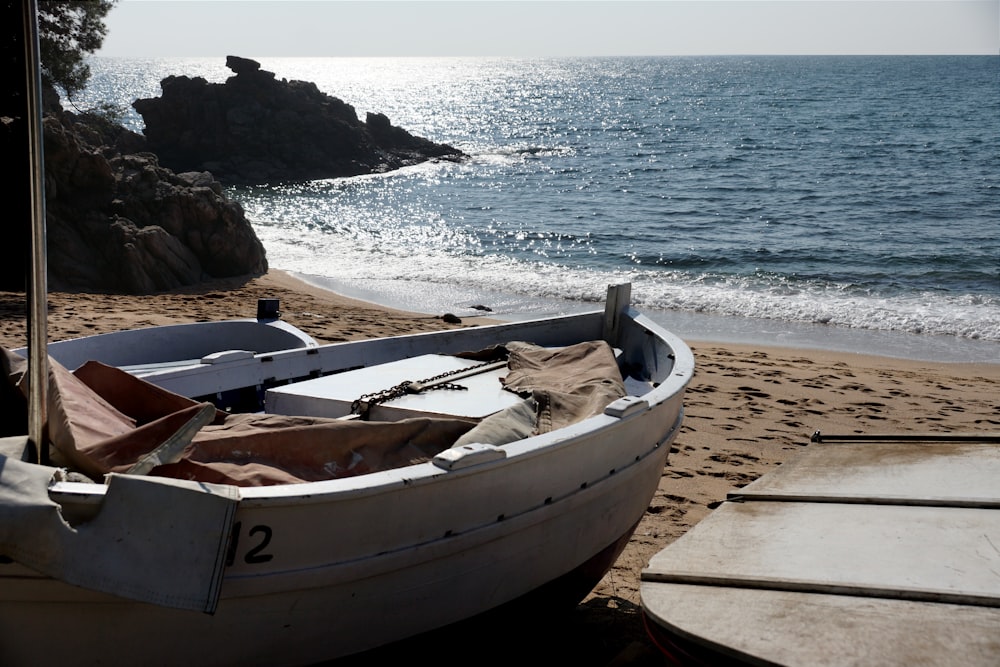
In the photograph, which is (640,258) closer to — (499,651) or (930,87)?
(499,651)

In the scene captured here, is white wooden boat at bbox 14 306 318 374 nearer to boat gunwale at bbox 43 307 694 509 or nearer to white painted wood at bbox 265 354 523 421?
white painted wood at bbox 265 354 523 421

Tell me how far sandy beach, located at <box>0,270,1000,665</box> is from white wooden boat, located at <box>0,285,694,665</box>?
8.1 inches

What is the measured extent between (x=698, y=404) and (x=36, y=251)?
683cm

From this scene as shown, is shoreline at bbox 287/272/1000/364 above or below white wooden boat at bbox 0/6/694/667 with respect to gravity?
below

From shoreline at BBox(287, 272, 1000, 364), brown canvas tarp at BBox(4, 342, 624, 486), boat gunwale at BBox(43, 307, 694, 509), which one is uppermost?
boat gunwale at BBox(43, 307, 694, 509)

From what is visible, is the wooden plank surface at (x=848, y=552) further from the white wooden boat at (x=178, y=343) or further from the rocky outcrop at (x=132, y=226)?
the rocky outcrop at (x=132, y=226)

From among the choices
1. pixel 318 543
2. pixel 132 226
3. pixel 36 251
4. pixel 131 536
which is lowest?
pixel 132 226

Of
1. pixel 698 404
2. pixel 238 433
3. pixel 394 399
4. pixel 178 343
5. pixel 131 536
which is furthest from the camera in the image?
pixel 698 404

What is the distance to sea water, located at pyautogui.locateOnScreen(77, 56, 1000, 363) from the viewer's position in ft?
49.3

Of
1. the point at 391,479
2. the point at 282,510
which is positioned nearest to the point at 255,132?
the point at 391,479

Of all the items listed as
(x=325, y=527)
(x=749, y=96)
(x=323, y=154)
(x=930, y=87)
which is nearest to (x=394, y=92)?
(x=749, y=96)

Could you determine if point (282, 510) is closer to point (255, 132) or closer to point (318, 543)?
point (318, 543)

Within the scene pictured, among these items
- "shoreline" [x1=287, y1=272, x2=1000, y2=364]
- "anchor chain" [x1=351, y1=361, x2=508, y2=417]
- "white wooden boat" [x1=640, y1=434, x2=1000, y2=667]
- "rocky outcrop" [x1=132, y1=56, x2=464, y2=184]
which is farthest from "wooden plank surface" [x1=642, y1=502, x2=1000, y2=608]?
"rocky outcrop" [x1=132, y1=56, x2=464, y2=184]

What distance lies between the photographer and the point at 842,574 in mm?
3016
